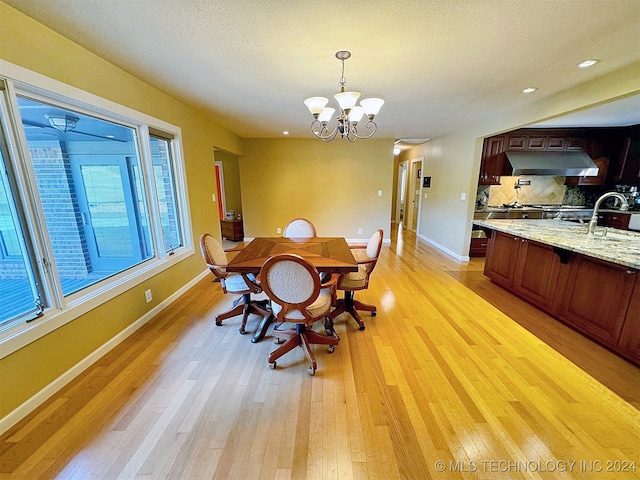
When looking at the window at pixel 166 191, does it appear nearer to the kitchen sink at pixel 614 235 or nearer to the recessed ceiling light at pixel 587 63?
the recessed ceiling light at pixel 587 63

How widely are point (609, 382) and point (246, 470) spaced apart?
252 cm

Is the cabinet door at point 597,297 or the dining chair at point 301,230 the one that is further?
the dining chair at point 301,230

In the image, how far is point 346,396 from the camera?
1755mm

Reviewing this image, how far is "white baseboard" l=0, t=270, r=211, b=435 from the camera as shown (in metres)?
1.52

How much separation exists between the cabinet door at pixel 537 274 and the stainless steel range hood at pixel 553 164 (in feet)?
7.86

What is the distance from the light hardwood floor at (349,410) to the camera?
1.33 metres

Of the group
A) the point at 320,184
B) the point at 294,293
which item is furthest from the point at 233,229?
the point at 294,293

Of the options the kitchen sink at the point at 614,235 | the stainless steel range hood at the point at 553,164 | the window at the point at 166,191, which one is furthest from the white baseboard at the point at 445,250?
the window at the point at 166,191

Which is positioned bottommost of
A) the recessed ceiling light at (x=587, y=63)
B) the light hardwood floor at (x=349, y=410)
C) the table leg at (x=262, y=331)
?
the light hardwood floor at (x=349, y=410)

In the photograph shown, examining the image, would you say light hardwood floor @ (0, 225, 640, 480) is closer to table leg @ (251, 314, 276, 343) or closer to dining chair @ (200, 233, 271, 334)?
table leg @ (251, 314, 276, 343)

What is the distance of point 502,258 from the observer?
3475 mm

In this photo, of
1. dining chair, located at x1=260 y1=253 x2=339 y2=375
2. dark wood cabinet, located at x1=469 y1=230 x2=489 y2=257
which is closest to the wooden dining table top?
dining chair, located at x1=260 y1=253 x2=339 y2=375

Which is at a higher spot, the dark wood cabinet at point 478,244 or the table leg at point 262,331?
the dark wood cabinet at point 478,244

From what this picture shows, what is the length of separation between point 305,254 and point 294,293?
658mm
